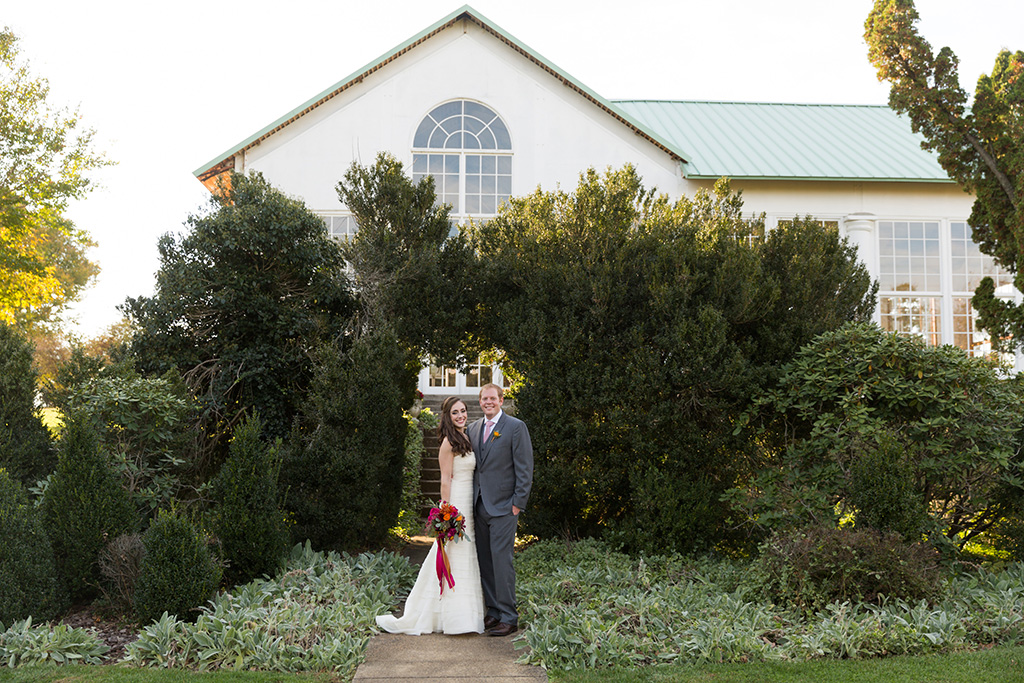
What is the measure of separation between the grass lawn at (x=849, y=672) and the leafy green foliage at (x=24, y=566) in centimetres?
415

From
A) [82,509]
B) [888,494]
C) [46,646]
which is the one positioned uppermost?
[888,494]

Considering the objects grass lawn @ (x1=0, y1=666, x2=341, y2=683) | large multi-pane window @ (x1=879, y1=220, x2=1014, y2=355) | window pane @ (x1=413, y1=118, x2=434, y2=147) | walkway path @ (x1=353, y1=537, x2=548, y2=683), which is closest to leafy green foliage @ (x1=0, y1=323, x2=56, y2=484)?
grass lawn @ (x1=0, y1=666, x2=341, y2=683)

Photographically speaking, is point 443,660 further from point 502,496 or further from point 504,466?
point 504,466

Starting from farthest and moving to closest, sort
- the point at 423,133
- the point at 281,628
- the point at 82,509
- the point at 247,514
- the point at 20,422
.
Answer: the point at 423,133, the point at 20,422, the point at 247,514, the point at 82,509, the point at 281,628

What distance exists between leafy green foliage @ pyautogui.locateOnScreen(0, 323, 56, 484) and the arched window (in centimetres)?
890

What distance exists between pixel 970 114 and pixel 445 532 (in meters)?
8.95

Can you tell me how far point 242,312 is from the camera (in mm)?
9477

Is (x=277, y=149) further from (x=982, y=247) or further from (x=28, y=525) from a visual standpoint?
(x=982, y=247)

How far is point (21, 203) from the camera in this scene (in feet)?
69.4

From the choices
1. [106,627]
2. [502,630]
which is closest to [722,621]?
[502,630]

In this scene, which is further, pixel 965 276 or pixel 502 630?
pixel 965 276

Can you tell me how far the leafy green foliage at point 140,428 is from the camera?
7.60 metres

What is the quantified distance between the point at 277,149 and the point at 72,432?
9.82m

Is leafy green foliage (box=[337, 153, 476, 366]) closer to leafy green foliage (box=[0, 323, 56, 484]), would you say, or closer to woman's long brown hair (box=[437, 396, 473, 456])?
woman's long brown hair (box=[437, 396, 473, 456])
